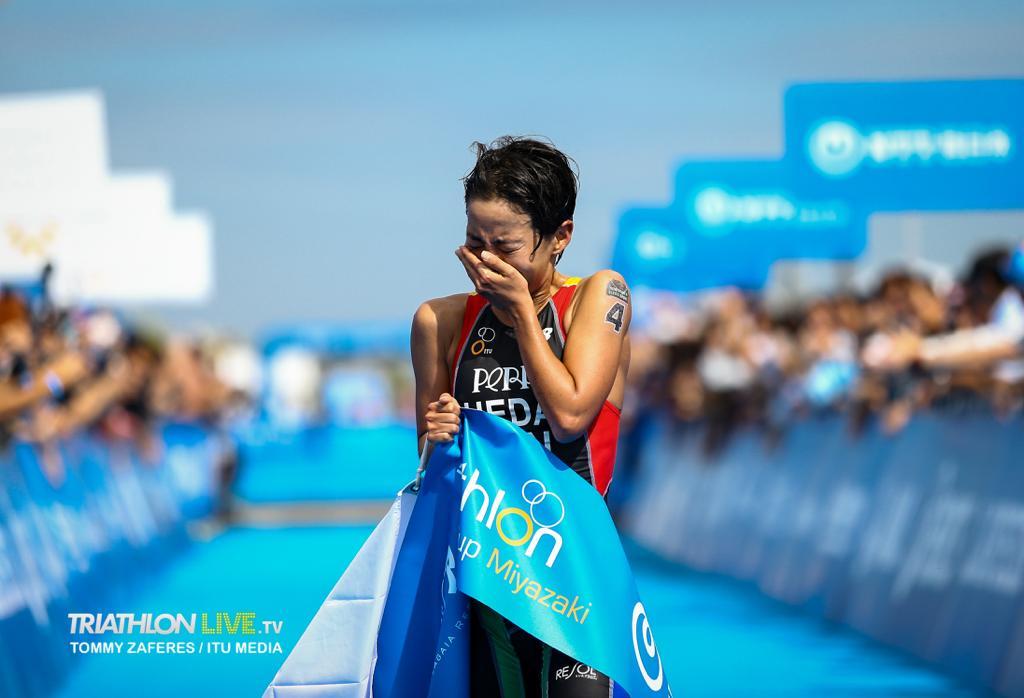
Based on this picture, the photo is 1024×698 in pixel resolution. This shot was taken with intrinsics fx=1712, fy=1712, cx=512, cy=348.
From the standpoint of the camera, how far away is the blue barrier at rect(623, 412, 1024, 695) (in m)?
8.45

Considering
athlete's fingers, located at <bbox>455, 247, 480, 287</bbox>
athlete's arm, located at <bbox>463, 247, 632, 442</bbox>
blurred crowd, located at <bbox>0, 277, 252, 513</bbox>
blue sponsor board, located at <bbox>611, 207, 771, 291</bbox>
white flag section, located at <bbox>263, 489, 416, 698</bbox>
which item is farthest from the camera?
blue sponsor board, located at <bbox>611, 207, 771, 291</bbox>

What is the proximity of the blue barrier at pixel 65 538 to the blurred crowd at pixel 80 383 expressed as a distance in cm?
15

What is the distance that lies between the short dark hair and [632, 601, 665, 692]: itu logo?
3.34ft

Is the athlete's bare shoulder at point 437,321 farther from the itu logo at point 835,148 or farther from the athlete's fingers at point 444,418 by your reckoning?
the itu logo at point 835,148

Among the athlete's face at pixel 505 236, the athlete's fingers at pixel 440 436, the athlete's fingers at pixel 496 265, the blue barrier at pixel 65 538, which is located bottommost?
the blue barrier at pixel 65 538

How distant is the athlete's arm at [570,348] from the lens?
4.32m

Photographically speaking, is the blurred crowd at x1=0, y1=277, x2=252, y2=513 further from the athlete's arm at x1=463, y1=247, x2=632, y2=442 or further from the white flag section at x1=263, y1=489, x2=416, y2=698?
the athlete's arm at x1=463, y1=247, x2=632, y2=442

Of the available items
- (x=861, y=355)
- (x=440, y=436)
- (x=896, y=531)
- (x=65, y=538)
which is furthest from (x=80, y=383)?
(x=440, y=436)

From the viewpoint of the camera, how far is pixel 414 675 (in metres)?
4.58

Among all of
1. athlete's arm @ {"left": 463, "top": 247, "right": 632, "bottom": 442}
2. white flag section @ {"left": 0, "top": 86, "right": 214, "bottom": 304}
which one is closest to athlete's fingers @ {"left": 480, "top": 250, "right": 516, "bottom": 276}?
athlete's arm @ {"left": 463, "top": 247, "right": 632, "bottom": 442}

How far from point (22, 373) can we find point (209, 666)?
4393 millimetres

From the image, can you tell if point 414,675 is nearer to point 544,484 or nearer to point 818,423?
point 544,484

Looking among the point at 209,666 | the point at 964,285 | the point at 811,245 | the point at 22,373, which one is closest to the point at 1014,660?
the point at 964,285

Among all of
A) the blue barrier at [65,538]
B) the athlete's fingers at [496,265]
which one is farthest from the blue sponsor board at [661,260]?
the athlete's fingers at [496,265]
